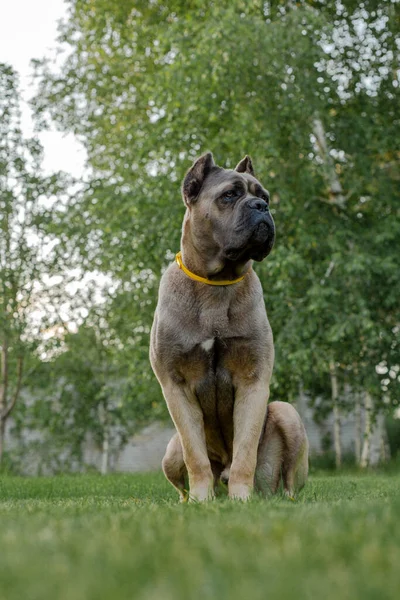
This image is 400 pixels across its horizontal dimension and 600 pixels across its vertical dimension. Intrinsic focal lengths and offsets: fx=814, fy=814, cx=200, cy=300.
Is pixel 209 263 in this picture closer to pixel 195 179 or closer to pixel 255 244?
pixel 255 244

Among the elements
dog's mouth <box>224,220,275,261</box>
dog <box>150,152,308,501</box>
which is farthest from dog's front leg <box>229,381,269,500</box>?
dog's mouth <box>224,220,275,261</box>

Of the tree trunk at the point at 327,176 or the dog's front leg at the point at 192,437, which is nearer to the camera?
the dog's front leg at the point at 192,437

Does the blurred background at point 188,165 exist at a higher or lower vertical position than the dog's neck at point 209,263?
higher

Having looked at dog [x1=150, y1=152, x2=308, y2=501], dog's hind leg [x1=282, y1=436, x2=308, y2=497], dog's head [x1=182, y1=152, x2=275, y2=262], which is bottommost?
dog's hind leg [x1=282, y1=436, x2=308, y2=497]

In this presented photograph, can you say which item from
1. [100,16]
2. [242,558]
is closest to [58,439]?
[100,16]

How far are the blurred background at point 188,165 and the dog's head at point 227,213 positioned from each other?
22.2 feet

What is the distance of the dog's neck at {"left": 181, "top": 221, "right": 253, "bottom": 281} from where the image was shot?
493 centimetres

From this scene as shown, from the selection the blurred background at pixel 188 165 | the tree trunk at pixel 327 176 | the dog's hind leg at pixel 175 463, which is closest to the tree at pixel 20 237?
the blurred background at pixel 188 165

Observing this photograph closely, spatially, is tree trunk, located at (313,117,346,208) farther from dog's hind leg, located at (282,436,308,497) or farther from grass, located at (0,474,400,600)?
grass, located at (0,474,400,600)

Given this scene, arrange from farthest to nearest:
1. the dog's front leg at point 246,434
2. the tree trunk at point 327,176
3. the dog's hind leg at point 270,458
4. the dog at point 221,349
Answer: the tree trunk at point 327,176
the dog's hind leg at point 270,458
the dog at point 221,349
the dog's front leg at point 246,434

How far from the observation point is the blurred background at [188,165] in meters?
13.1

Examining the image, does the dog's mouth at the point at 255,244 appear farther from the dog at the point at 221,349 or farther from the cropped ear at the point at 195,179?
the cropped ear at the point at 195,179

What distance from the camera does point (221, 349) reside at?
471 cm

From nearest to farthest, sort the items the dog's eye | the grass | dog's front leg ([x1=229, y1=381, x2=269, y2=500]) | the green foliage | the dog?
the grass → dog's front leg ([x1=229, y1=381, x2=269, y2=500]) → the dog → the dog's eye → the green foliage
